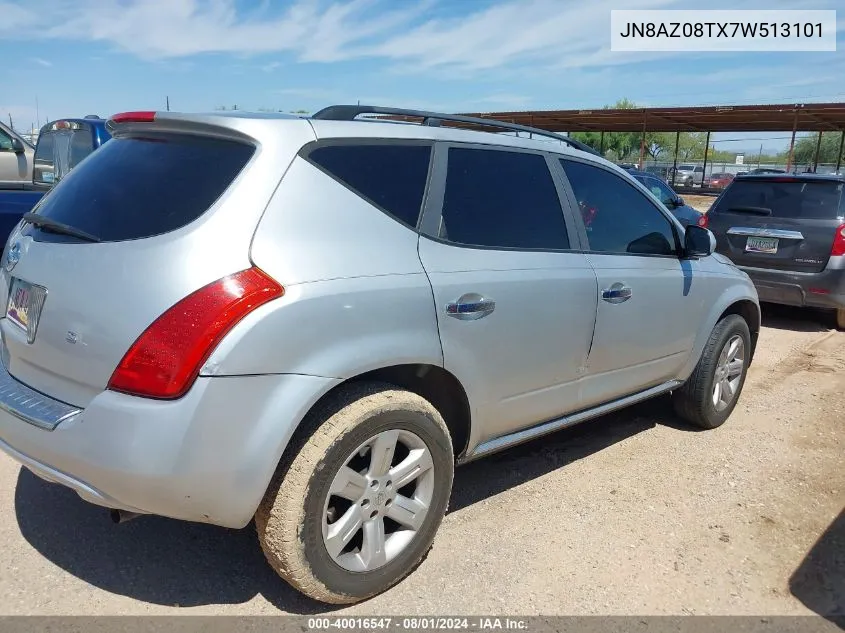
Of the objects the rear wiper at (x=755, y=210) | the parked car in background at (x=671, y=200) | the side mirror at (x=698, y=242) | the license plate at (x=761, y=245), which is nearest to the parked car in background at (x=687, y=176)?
the parked car in background at (x=671, y=200)

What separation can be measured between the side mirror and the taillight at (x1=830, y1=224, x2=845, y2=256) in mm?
4002

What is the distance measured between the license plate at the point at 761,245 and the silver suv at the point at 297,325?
5.11 m

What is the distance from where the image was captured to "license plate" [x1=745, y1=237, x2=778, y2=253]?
295 inches

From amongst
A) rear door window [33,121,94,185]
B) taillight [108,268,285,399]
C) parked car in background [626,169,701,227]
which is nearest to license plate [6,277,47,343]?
taillight [108,268,285,399]

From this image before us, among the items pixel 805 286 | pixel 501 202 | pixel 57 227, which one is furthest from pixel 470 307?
pixel 805 286

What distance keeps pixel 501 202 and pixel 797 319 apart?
674 cm

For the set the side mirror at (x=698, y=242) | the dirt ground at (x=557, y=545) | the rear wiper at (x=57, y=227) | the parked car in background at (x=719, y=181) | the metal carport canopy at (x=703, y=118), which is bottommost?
the dirt ground at (x=557, y=545)

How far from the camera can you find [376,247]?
2518mm

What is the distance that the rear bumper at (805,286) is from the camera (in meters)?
7.12

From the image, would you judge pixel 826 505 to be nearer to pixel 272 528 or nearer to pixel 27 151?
pixel 272 528

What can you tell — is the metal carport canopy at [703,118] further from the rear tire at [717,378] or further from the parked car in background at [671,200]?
the rear tire at [717,378]

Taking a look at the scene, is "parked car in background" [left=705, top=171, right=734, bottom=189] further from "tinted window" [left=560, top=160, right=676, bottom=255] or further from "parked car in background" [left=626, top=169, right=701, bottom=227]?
"tinted window" [left=560, top=160, right=676, bottom=255]

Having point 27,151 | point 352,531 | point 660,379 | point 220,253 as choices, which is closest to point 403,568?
point 352,531

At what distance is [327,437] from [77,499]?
1681mm
